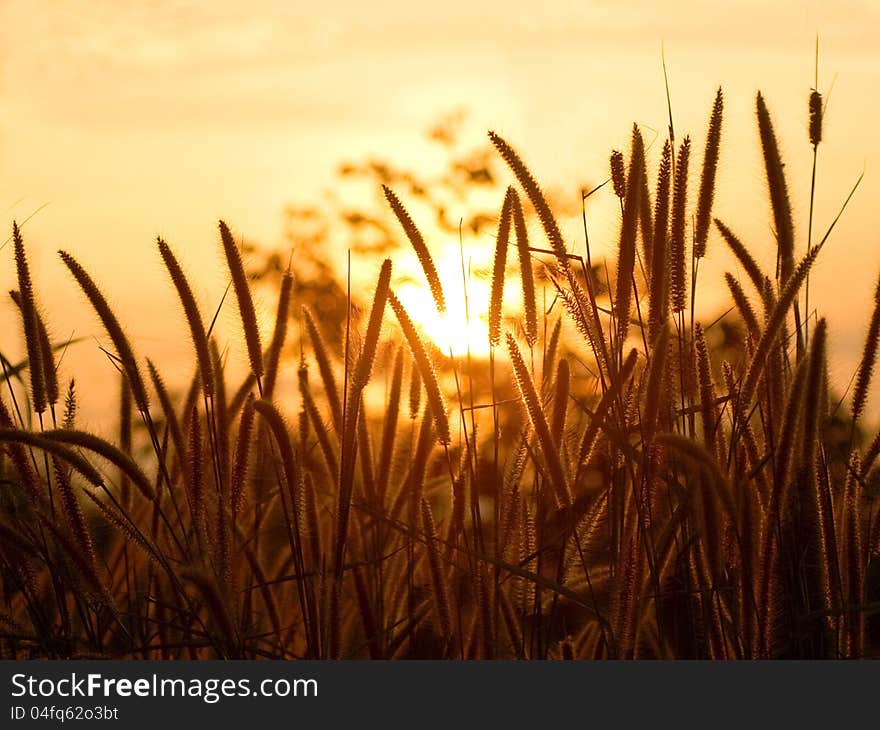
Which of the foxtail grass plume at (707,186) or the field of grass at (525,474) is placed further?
the foxtail grass plume at (707,186)

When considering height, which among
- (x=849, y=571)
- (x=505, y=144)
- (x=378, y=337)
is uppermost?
(x=505, y=144)

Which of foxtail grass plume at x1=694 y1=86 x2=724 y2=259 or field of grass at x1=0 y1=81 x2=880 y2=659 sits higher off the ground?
foxtail grass plume at x1=694 y1=86 x2=724 y2=259

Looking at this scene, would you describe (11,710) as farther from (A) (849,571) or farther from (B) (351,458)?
(A) (849,571)

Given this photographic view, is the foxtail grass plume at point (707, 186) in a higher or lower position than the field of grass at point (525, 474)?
higher

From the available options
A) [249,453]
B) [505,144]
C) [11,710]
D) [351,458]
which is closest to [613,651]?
[351,458]

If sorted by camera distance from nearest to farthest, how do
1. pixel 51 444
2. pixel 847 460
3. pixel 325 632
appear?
pixel 51 444
pixel 325 632
pixel 847 460

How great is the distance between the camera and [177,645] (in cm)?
248

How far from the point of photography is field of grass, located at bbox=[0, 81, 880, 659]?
2377mm

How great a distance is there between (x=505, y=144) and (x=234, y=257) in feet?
1.99

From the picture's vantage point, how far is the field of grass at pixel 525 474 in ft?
7.80

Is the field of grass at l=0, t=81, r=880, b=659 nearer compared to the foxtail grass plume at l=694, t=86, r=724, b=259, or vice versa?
the field of grass at l=0, t=81, r=880, b=659

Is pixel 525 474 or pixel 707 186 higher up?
pixel 707 186

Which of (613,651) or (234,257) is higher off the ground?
(234,257)

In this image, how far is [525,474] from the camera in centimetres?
277
